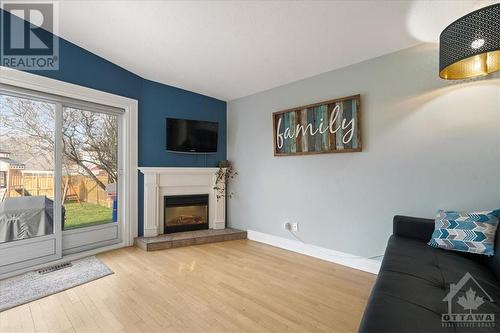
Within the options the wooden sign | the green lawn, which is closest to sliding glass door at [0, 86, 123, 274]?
the green lawn

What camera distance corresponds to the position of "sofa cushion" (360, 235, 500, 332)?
38.8 inches

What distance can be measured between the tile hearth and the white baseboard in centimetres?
32

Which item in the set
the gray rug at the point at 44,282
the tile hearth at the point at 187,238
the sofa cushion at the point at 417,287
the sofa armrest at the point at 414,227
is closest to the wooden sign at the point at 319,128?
the sofa armrest at the point at 414,227

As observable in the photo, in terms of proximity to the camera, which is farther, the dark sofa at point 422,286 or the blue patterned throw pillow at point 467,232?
the blue patterned throw pillow at point 467,232

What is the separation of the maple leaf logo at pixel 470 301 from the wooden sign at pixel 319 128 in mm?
1750

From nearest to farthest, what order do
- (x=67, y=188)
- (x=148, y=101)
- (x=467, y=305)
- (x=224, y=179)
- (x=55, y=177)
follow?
(x=467, y=305)
(x=55, y=177)
(x=67, y=188)
(x=148, y=101)
(x=224, y=179)

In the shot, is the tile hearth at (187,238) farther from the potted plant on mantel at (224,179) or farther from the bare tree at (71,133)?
the bare tree at (71,133)

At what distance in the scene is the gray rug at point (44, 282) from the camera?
80.4 inches

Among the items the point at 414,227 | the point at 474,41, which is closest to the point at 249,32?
the point at 474,41

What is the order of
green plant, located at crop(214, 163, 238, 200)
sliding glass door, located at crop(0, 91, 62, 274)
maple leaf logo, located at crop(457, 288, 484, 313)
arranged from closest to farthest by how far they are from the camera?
maple leaf logo, located at crop(457, 288, 484, 313)
sliding glass door, located at crop(0, 91, 62, 274)
green plant, located at crop(214, 163, 238, 200)

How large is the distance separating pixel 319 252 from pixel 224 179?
77.2 inches

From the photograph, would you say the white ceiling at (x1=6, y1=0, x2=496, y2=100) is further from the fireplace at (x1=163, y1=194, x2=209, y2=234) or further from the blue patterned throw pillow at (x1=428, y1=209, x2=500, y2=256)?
the fireplace at (x1=163, y1=194, x2=209, y2=234)

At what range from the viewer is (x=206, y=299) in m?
2.04

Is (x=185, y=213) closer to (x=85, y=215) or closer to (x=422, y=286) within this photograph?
(x=85, y=215)
